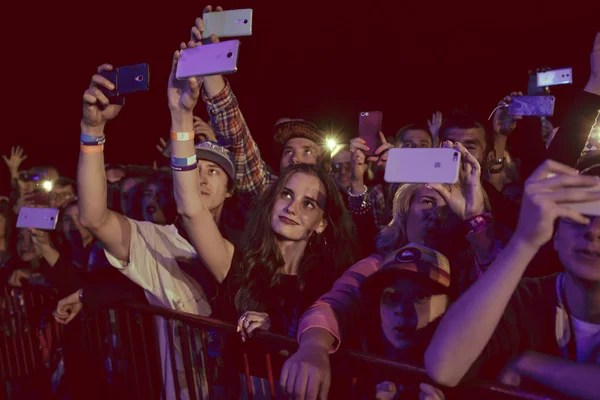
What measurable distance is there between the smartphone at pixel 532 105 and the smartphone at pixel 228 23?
1.70 m

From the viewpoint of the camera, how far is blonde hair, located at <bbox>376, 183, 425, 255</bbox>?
2449mm

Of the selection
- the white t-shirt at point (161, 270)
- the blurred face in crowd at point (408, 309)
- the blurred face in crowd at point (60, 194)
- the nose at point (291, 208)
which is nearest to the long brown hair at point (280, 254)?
the nose at point (291, 208)

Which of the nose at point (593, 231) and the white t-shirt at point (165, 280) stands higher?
the nose at point (593, 231)

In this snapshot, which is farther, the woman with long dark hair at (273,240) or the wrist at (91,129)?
the wrist at (91,129)

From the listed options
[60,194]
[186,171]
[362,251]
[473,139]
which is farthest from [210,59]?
[60,194]

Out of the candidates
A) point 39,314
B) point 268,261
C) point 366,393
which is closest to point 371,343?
point 366,393

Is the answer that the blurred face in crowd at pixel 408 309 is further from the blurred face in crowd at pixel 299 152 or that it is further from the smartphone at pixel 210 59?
the blurred face in crowd at pixel 299 152

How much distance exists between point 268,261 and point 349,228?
506 mm

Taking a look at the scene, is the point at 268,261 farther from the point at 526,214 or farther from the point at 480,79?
the point at 480,79

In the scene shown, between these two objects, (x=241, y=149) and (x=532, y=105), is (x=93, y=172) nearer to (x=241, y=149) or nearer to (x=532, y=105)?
(x=241, y=149)

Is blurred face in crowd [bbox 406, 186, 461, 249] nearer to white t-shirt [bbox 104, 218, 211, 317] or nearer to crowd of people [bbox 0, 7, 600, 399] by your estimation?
crowd of people [bbox 0, 7, 600, 399]

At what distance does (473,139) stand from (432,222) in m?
0.92

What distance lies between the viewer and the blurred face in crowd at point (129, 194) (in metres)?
4.32

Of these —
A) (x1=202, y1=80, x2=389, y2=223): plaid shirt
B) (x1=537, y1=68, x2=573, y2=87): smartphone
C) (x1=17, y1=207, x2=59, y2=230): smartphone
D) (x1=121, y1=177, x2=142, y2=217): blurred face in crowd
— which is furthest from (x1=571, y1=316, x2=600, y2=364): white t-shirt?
(x1=121, y1=177, x2=142, y2=217): blurred face in crowd
